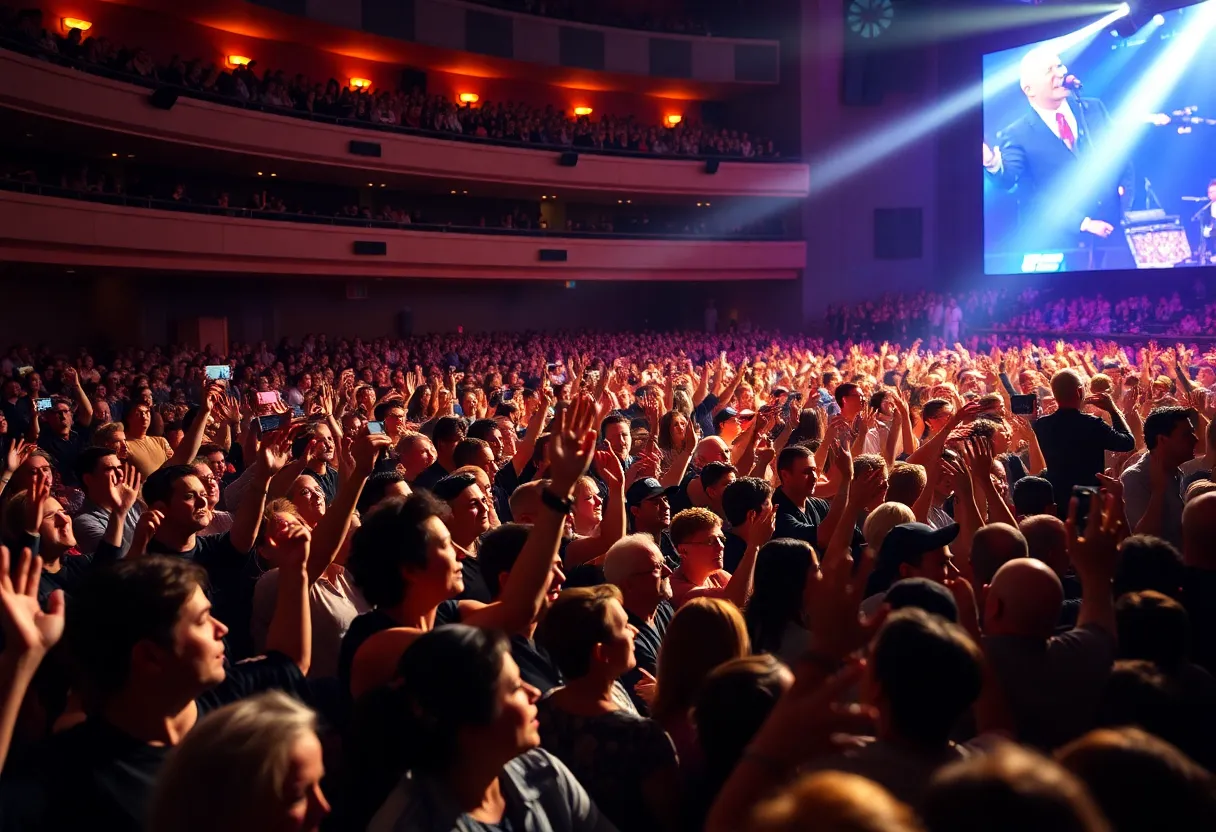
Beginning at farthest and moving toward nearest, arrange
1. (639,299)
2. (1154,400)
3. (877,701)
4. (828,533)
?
(639,299)
(1154,400)
(828,533)
(877,701)

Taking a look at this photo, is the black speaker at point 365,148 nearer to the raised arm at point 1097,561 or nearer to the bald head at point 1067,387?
the bald head at point 1067,387

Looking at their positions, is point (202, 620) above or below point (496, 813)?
above

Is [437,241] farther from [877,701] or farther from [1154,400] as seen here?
[877,701]

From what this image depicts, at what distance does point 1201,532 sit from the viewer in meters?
4.04

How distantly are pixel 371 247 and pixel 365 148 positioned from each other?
88.6 inches

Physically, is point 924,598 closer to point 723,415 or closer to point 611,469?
point 611,469

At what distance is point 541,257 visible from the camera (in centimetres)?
2966

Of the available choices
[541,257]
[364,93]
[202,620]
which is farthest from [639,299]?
[202,620]

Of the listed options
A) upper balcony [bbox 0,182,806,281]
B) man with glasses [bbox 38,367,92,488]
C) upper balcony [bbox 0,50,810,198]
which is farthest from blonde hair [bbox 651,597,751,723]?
upper balcony [bbox 0,182,806,281]

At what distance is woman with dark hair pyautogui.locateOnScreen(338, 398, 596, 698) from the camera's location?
11.2 ft

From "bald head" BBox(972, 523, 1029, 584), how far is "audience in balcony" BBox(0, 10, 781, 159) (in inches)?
715

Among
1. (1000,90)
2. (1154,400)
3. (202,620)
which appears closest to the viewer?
(202,620)

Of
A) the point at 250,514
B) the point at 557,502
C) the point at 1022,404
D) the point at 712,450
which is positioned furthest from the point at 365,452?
the point at 1022,404

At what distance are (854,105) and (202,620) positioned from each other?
33.5 meters
